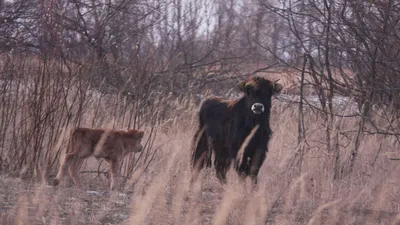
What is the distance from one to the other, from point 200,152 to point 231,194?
370 centimetres

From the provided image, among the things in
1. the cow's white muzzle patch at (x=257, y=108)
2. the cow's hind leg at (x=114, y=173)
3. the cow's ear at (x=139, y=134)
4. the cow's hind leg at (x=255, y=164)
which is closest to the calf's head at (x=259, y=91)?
the cow's white muzzle patch at (x=257, y=108)

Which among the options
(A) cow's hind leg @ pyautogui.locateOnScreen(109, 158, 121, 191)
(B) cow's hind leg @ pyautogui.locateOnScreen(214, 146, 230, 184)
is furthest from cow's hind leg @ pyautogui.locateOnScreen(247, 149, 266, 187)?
(A) cow's hind leg @ pyautogui.locateOnScreen(109, 158, 121, 191)

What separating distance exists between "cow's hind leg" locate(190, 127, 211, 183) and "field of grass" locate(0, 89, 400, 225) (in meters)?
0.13

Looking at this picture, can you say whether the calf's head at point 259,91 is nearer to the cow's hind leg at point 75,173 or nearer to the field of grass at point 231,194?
the field of grass at point 231,194

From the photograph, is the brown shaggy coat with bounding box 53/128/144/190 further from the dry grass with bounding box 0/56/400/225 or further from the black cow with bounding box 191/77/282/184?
the black cow with bounding box 191/77/282/184

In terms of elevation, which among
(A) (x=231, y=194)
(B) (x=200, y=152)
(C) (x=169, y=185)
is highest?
(B) (x=200, y=152)

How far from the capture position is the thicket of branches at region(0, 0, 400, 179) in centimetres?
777

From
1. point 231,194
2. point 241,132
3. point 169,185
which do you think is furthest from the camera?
point 241,132

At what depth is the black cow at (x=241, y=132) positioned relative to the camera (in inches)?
329

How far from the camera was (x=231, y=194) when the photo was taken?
5.77 meters

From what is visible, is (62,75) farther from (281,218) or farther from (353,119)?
(353,119)

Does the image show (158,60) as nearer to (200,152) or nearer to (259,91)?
(200,152)

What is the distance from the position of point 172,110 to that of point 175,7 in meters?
6.19

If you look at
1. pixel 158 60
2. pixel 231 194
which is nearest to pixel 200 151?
pixel 231 194
